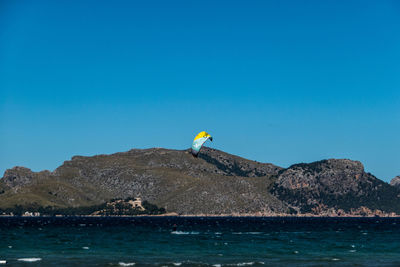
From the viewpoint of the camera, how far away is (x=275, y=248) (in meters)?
107

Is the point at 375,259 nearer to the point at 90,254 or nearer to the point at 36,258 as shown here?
the point at 90,254

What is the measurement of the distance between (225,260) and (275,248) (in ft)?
90.6

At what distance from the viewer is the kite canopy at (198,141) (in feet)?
275

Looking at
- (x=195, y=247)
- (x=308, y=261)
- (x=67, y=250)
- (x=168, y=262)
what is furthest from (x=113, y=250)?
(x=308, y=261)

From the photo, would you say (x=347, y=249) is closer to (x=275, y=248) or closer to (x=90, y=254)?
(x=275, y=248)

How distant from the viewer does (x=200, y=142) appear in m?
84.1

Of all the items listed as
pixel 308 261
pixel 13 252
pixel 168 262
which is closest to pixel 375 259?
pixel 308 261

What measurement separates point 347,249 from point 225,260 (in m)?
34.8

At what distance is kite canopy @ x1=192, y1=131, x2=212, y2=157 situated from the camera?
83.7 meters

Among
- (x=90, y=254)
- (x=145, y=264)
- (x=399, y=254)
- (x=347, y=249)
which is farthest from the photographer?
(x=347, y=249)

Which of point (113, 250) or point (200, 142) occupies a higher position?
point (200, 142)

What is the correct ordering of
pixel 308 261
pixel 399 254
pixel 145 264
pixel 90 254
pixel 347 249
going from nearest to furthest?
pixel 145 264 < pixel 308 261 < pixel 90 254 < pixel 399 254 < pixel 347 249

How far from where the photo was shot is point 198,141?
85000 millimetres

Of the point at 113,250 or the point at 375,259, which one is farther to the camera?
the point at 113,250
